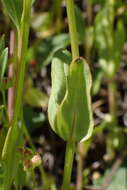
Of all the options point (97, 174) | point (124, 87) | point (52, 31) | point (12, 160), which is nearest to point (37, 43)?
point (52, 31)

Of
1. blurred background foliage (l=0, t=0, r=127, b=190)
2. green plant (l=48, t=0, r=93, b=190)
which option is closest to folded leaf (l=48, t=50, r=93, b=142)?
Result: green plant (l=48, t=0, r=93, b=190)

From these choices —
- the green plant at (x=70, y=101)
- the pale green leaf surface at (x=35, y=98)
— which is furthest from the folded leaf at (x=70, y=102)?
the pale green leaf surface at (x=35, y=98)

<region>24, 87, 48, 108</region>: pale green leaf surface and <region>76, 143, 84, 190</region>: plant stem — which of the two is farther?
<region>24, 87, 48, 108</region>: pale green leaf surface

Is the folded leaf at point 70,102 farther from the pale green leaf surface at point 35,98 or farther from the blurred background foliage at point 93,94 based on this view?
the pale green leaf surface at point 35,98

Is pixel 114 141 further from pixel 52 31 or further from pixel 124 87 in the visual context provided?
pixel 52 31

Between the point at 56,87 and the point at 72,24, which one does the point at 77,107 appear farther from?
the point at 72,24

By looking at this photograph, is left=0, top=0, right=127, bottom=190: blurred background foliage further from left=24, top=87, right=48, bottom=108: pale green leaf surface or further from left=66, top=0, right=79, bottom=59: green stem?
left=66, top=0, right=79, bottom=59: green stem

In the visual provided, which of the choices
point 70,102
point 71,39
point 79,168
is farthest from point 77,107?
point 79,168
